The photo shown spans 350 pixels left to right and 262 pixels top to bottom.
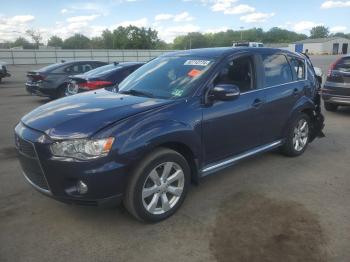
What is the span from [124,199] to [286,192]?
216 cm

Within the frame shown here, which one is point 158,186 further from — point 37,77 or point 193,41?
point 193,41

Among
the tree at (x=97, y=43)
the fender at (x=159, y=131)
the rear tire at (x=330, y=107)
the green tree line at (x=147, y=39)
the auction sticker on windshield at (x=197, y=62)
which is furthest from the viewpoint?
Result: the tree at (x=97, y=43)

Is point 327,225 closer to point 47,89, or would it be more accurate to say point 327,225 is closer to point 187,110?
point 187,110

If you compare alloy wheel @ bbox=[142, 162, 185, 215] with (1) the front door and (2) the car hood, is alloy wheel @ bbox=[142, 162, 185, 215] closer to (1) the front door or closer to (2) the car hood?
(1) the front door

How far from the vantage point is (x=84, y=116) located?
3.61 metres

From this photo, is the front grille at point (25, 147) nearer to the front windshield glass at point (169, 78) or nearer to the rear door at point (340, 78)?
the front windshield glass at point (169, 78)

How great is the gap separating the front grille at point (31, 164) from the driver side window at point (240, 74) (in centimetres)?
223

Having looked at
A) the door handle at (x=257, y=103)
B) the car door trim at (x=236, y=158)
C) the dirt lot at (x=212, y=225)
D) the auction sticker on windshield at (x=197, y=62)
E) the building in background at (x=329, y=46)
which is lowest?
the dirt lot at (x=212, y=225)

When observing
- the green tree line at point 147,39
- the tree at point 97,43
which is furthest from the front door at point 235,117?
the tree at point 97,43

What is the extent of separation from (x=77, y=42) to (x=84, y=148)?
109m

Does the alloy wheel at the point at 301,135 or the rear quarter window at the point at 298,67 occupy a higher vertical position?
the rear quarter window at the point at 298,67

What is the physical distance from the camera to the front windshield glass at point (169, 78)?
4.26 meters

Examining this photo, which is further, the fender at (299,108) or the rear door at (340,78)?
the rear door at (340,78)

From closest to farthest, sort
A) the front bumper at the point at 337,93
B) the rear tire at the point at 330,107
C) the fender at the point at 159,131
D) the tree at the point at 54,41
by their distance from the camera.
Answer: the fender at the point at 159,131, the front bumper at the point at 337,93, the rear tire at the point at 330,107, the tree at the point at 54,41
